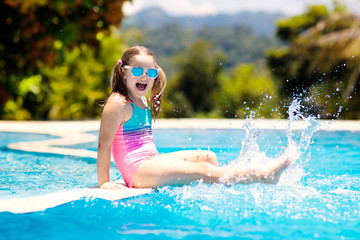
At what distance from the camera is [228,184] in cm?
334

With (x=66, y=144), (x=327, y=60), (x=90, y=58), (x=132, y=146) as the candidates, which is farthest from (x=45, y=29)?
(x=327, y=60)

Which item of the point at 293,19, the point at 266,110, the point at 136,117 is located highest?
the point at 293,19

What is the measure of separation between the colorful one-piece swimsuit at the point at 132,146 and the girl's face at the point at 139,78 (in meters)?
0.12

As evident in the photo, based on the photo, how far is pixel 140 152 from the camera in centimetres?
344

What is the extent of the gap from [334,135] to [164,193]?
239 inches

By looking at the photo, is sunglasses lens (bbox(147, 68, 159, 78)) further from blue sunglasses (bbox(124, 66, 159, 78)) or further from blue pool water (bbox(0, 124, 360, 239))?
blue pool water (bbox(0, 124, 360, 239))

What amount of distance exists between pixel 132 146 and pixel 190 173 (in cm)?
49

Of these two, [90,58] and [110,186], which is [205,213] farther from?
[90,58]

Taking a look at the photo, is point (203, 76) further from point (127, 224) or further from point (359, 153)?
point (127, 224)

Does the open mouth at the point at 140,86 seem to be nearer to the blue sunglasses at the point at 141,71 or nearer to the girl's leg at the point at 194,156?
the blue sunglasses at the point at 141,71

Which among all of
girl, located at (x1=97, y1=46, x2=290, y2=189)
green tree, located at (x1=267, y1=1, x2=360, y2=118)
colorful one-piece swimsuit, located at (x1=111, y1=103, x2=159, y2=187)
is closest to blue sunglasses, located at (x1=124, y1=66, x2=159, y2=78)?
girl, located at (x1=97, y1=46, x2=290, y2=189)

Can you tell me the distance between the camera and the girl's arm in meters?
3.29

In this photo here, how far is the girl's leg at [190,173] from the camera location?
10.8 feet

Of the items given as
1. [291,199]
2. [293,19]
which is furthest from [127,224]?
[293,19]
